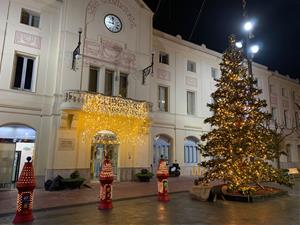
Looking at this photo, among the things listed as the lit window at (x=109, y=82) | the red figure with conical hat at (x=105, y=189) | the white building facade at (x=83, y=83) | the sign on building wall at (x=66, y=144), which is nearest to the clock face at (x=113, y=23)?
the white building facade at (x=83, y=83)

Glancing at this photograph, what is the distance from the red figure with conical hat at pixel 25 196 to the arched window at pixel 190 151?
1499cm

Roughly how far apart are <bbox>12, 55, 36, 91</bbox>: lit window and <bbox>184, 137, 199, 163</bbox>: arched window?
12375 millimetres

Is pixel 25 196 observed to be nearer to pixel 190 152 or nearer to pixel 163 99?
pixel 163 99

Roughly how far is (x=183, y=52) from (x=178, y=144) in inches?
312

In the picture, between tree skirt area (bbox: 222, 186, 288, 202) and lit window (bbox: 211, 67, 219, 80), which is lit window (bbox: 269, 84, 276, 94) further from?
tree skirt area (bbox: 222, 186, 288, 202)

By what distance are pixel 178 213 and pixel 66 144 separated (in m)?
8.53

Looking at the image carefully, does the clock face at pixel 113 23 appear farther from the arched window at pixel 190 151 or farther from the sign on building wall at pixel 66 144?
the arched window at pixel 190 151

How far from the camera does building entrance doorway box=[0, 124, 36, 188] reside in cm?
1271

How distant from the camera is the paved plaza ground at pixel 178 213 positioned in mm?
6465

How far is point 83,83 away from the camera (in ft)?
49.3

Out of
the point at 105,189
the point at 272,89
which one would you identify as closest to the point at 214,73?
the point at 272,89

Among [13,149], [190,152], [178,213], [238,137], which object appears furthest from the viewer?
[190,152]

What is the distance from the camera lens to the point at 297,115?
31344mm

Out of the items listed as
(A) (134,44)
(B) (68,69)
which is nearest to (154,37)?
(A) (134,44)
